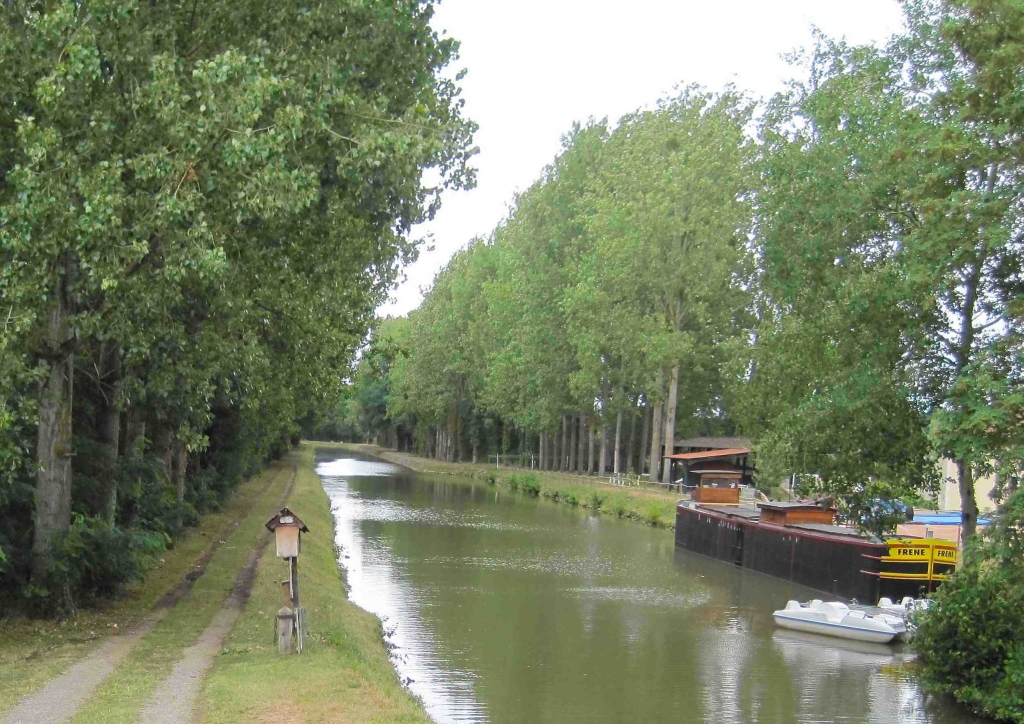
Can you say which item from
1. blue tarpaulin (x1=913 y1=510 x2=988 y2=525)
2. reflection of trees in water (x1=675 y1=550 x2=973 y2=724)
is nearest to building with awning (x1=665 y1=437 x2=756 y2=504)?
blue tarpaulin (x1=913 y1=510 x2=988 y2=525)

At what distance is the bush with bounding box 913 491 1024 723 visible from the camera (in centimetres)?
1627

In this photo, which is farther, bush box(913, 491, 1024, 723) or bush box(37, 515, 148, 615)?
bush box(37, 515, 148, 615)

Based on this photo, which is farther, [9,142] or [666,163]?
[666,163]

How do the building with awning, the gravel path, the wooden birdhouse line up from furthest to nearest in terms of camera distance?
the building with awning < the wooden birdhouse < the gravel path

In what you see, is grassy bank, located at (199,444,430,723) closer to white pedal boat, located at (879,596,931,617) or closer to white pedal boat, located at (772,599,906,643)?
white pedal boat, located at (772,599,906,643)

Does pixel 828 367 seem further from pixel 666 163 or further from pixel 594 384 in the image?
pixel 594 384

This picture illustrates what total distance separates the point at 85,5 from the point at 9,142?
88.0 inches

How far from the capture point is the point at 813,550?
32156mm

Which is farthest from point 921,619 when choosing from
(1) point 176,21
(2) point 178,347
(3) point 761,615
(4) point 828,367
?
(1) point 176,21

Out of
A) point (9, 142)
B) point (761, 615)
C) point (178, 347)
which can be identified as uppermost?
point (9, 142)

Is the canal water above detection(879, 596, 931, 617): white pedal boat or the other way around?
the other way around

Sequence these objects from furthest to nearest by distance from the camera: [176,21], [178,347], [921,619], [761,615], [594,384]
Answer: [594,384] → [761,615] → [921,619] → [178,347] → [176,21]

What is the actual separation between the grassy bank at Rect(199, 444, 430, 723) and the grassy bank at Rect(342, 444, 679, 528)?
27848 millimetres

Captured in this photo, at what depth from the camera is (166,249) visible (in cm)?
1438
